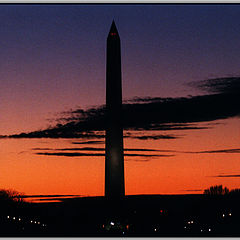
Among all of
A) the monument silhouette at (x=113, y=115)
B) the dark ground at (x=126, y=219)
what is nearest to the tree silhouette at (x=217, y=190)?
the dark ground at (x=126, y=219)

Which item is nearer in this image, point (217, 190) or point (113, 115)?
point (113, 115)

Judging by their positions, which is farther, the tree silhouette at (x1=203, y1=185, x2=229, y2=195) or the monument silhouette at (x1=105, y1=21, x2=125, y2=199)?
the tree silhouette at (x1=203, y1=185, x2=229, y2=195)

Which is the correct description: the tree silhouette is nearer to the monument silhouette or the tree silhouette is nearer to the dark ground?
the dark ground

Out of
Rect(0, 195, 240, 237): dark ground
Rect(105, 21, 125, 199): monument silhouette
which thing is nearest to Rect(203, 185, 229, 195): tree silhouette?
Rect(0, 195, 240, 237): dark ground

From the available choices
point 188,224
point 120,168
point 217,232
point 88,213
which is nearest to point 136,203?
point 88,213

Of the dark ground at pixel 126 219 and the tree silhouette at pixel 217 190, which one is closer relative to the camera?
the dark ground at pixel 126 219

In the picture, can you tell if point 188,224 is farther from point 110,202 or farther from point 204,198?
point 204,198

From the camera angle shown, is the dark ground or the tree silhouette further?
the tree silhouette

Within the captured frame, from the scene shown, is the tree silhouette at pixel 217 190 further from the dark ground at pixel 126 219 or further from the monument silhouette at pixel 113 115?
the monument silhouette at pixel 113 115
